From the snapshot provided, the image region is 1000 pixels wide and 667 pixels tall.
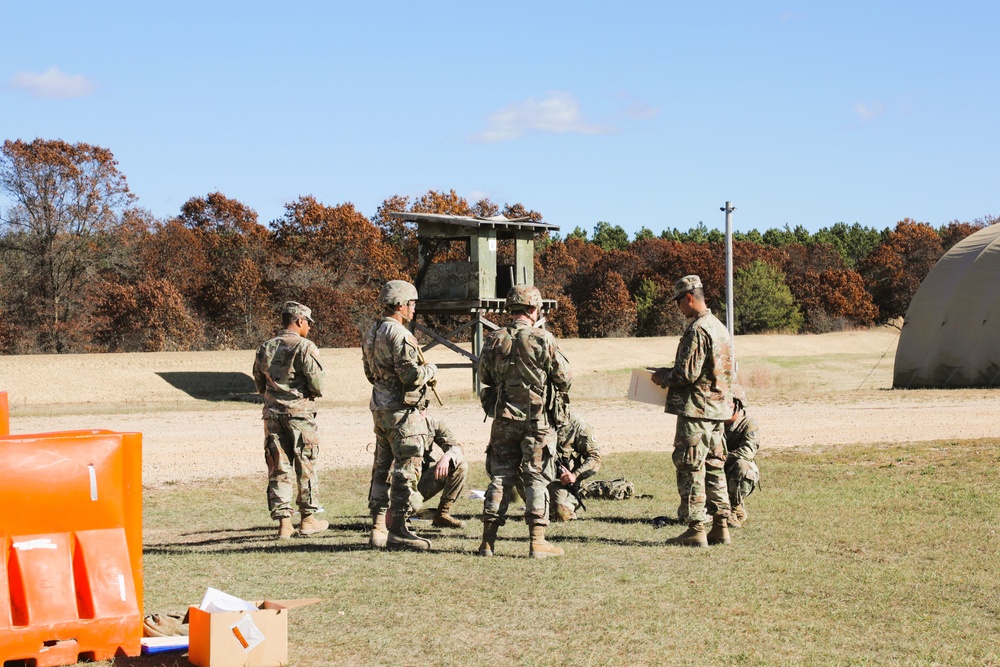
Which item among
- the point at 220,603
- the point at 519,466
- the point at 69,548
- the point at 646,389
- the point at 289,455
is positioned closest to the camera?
the point at 69,548

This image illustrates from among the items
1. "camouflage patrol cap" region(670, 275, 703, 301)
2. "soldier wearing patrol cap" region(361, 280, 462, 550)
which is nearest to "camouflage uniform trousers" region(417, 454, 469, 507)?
"soldier wearing patrol cap" region(361, 280, 462, 550)

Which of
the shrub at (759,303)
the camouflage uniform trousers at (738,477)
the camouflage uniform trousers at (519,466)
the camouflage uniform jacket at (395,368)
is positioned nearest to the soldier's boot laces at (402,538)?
the camouflage uniform trousers at (519,466)

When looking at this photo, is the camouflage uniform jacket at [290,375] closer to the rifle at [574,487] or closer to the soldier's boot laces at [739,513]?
the rifle at [574,487]

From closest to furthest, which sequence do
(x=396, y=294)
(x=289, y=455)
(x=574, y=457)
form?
(x=396, y=294), (x=289, y=455), (x=574, y=457)

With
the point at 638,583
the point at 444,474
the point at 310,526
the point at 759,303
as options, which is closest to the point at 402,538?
the point at 444,474

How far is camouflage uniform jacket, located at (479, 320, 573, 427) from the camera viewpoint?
851 centimetres

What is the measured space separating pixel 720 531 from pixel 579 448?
2052 millimetres

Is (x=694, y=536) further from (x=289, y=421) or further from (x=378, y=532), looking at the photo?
(x=289, y=421)

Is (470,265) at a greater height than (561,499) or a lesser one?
greater

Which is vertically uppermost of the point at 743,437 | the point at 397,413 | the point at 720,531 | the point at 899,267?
the point at 899,267

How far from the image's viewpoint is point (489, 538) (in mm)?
8531

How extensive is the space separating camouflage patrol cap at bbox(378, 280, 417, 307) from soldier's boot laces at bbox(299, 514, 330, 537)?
2158 mm

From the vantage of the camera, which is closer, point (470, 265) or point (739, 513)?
point (739, 513)

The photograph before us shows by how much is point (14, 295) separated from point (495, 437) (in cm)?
2963
